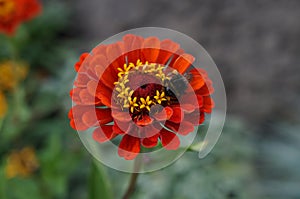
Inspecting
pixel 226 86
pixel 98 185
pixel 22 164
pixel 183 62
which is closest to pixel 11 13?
pixel 22 164

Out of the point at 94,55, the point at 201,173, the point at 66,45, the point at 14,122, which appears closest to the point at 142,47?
the point at 94,55

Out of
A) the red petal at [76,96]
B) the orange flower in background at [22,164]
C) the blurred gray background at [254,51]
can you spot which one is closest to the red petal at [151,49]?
the red petal at [76,96]

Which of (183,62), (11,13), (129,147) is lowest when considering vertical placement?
(129,147)

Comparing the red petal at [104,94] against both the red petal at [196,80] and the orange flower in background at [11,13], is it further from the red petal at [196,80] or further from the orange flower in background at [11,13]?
the orange flower in background at [11,13]

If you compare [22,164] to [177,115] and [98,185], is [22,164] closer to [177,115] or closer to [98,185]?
[98,185]

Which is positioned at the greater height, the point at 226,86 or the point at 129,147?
the point at 226,86

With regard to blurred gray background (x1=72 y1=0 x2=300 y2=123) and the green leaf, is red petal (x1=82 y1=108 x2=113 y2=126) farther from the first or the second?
blurred gray background (x1=72 y1=0 x2=300 y2=123)

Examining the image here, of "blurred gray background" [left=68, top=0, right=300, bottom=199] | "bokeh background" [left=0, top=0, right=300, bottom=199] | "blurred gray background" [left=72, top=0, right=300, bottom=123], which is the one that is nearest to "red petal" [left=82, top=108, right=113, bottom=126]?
"bokeh background" [left=0, top=0, right=300, bottom=199]

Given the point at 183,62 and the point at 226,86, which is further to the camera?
the point at 226,86
